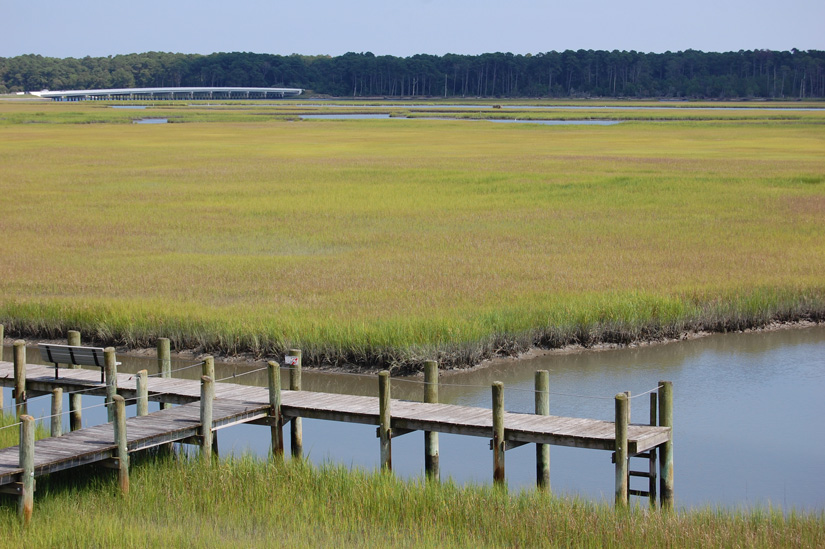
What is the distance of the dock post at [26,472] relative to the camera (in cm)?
1007

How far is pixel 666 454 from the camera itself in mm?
11602

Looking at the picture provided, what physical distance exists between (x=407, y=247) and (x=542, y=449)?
1593 cm

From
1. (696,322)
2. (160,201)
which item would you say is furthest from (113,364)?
(160,201)

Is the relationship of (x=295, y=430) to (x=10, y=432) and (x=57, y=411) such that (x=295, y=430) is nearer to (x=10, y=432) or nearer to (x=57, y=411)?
(x=57, y=411)

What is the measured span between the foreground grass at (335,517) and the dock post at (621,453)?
0.60 metres

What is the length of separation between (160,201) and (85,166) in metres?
14.1

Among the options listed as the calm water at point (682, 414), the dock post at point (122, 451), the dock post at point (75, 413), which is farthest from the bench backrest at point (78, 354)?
the dock post at point (122, 451)

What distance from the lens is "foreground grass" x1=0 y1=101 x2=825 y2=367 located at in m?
19.1

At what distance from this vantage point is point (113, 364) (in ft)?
44.4

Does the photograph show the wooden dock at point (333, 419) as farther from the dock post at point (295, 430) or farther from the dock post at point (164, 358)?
the dock post at point (164, 358)

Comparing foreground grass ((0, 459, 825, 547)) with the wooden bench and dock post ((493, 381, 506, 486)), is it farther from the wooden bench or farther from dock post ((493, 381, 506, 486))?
the wooden bench

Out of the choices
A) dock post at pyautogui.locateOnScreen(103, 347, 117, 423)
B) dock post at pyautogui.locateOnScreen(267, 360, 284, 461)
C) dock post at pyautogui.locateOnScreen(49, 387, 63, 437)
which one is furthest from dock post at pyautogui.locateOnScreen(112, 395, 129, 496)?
dock post at pyautogui.locateOnScreen(49, 387, 63, 437)

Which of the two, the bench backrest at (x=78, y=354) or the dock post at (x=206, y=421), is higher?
the bench backrest at (x=78, y=354)

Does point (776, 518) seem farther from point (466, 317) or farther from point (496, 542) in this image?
point (466, 317)
